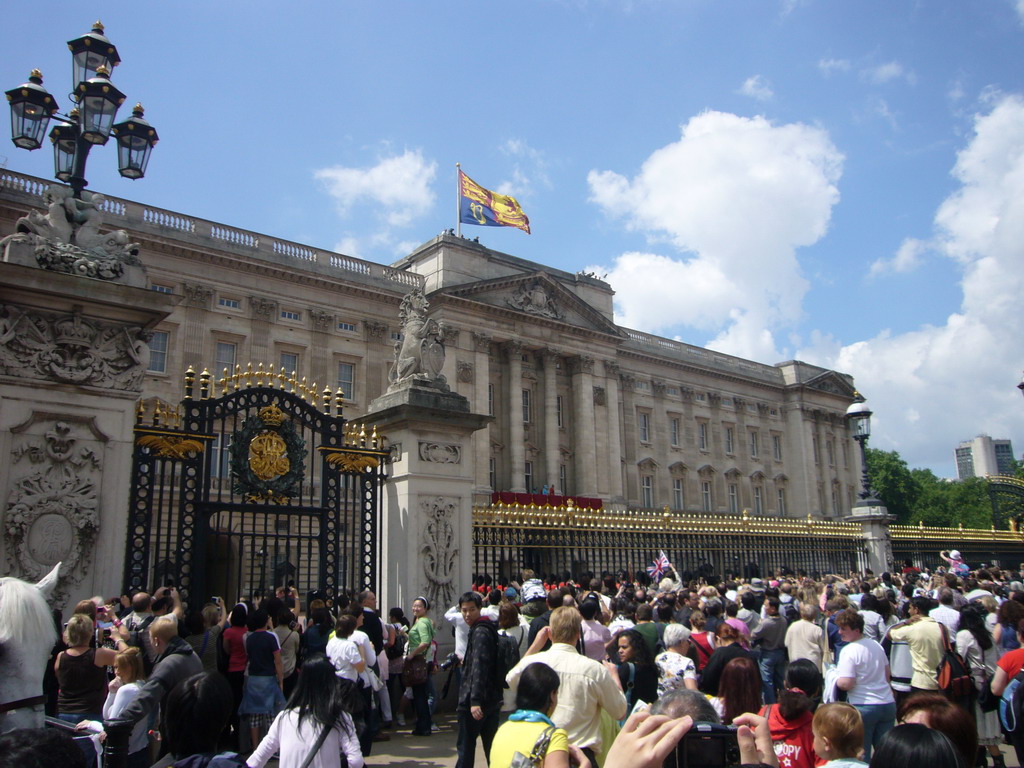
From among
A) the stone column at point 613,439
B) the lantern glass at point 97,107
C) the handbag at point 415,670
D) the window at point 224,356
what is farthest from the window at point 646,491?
the lantern glass at point 97,107

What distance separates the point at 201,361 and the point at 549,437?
714 inches

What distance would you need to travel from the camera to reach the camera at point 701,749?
3447mm

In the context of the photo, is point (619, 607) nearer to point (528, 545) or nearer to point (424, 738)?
point (424, 738)

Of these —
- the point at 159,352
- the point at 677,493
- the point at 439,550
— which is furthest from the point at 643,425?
the point at 439,550

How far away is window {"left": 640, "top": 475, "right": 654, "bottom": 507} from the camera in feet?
166

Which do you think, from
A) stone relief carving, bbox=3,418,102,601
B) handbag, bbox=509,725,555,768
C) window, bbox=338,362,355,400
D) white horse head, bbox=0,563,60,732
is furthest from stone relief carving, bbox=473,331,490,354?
handbag, bbox=509,725,555,768

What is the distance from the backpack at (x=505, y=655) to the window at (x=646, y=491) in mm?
43835

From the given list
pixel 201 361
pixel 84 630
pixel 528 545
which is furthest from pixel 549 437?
A: pixel 84 630

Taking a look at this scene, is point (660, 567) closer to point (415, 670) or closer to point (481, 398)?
point (415, 670)

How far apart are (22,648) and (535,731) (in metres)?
2.60

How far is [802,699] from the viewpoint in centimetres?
501

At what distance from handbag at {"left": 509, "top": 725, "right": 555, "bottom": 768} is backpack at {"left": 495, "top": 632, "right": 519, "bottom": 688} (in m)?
3.16

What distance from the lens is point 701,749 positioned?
344cm

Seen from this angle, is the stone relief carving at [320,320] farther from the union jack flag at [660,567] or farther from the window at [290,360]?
the union jack flag at [660,567]
